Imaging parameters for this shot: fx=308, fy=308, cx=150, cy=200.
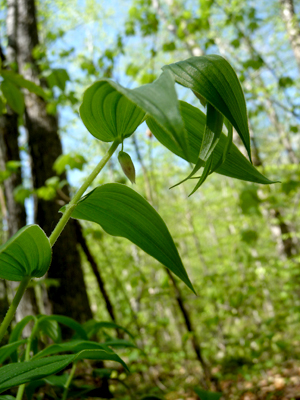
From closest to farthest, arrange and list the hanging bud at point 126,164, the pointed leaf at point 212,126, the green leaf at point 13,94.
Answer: the pointed leaf at point 212,126
the hanging bud at point 126,164
the green leaf at point 13,94

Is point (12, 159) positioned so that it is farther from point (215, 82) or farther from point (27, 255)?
point (215, 82)

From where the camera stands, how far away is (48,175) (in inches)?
87.7

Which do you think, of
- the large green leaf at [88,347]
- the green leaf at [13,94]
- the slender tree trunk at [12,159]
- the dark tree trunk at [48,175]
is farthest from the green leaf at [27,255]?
the slender tree trunk at [12,159]

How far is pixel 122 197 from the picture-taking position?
40cm

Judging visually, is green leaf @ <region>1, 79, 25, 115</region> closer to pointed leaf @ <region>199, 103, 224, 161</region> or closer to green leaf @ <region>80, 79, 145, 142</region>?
green leaf @ <region>80, 79, 145, 142</region>

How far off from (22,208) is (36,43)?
57.8 inches

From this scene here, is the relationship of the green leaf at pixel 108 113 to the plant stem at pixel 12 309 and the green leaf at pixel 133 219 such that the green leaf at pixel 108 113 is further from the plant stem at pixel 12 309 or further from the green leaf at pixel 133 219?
the plant stem at pixel 12 309

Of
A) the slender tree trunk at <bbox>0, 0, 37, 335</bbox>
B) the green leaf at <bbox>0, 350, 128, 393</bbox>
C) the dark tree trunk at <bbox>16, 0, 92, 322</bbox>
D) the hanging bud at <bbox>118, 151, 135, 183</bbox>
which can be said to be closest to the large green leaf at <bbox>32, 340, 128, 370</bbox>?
the green leaf at <bbox>0, 350, 128, 393</bbox>

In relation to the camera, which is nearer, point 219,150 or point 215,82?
point 215,82

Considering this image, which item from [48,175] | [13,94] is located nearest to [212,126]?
[13,94]

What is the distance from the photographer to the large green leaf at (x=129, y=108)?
22cm

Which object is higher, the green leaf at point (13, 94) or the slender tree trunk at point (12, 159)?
the slender tree trunk at point (12, 159)

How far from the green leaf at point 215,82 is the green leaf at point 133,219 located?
0.16 meters

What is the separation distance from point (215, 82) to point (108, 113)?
0.14 m
